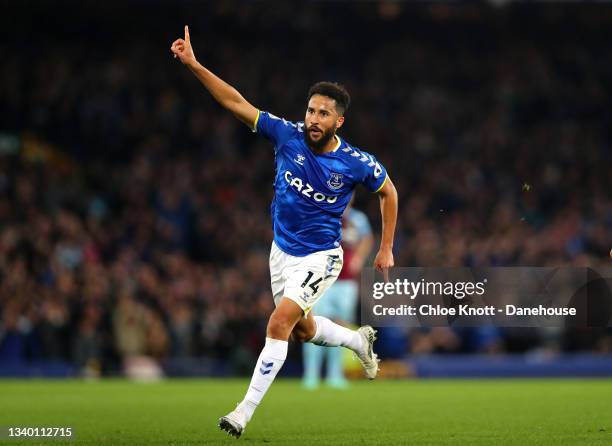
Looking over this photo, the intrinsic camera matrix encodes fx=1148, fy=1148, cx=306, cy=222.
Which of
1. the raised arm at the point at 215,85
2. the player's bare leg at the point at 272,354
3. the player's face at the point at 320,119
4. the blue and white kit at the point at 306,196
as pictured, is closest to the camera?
the player's bare leg at the point at 272,354

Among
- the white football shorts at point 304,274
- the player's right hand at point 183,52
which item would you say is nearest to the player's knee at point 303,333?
the white football shorts at point 304,274

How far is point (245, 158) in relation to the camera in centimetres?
2455

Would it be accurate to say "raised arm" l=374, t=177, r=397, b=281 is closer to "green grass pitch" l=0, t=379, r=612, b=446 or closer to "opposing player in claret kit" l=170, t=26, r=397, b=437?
"opposing player in claret kit" l=170, t=26, r=397, b=437

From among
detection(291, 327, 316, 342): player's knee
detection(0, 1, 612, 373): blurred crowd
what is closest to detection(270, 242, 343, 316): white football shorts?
detection(291, 327, 316, 342): player's knee

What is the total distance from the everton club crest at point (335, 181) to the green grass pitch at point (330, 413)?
1813 mm

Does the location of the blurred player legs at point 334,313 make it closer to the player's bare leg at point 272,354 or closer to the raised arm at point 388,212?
the raised arm at point 388,212

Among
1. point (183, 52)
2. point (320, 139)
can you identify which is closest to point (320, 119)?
point (320, 139)

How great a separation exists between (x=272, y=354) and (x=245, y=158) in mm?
16750

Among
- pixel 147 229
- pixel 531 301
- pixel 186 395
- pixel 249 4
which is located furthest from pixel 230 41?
pixel 531 301

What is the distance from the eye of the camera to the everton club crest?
8.47m

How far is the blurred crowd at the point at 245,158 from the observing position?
62.7 feet

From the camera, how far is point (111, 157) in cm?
2369

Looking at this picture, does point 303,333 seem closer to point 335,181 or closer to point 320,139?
point 335,181

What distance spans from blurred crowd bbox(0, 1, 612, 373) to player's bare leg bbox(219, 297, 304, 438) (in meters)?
8.95
